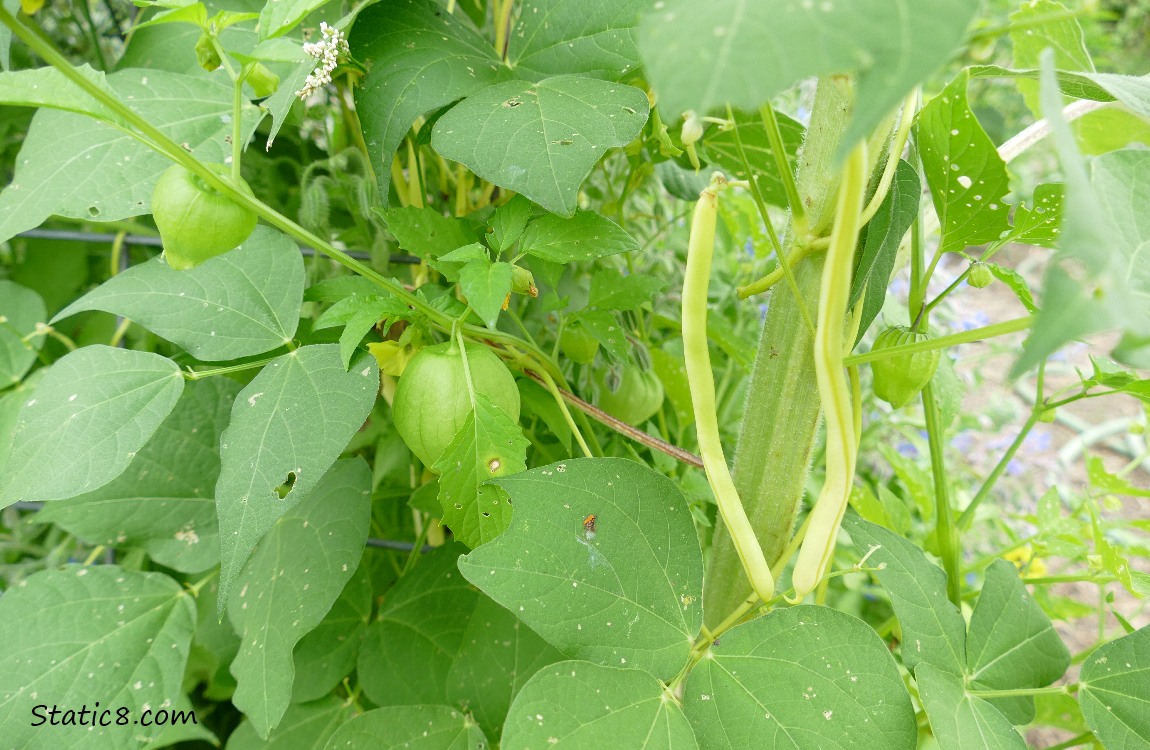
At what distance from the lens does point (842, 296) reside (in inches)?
13.2

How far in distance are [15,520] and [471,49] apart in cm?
94

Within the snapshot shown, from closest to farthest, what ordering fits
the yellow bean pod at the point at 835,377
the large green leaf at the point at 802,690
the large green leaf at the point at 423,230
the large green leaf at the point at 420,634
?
the yellow bean pod at the point at 835,377 → the large green leaf at the point at 802,690 → the large green leaf at the point at 423,230 → the large green leaf at the point at 420,634

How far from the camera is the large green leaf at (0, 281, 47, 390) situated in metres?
0.79

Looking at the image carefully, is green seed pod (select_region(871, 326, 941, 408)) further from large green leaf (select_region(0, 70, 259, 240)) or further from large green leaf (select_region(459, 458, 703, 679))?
large green leaf (select_region(0, 70, 259, 240))

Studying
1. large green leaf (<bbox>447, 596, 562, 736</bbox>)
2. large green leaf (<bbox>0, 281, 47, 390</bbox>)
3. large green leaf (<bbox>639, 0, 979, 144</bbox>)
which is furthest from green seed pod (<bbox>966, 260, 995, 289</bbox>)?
large green leaf (<bbox>0, 281, 47, 390</bbox>)

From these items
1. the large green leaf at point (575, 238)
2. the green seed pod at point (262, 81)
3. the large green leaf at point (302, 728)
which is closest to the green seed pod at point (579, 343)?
the large green leaf at point (575, 238)

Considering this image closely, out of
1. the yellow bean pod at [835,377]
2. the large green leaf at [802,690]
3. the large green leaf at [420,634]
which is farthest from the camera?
the large green leaf at [420,634]

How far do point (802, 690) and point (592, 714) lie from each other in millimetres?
124

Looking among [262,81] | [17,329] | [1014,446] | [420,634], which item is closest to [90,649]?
[420,634]

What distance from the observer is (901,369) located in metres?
0.52

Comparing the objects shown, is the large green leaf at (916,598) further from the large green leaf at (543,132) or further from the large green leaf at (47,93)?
the large green leaf at (47,93)

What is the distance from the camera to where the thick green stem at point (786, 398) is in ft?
1.46

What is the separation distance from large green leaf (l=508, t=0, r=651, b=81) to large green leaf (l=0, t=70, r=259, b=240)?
0.74 ft

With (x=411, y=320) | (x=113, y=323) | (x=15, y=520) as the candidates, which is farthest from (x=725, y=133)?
(x=15, y=520)
